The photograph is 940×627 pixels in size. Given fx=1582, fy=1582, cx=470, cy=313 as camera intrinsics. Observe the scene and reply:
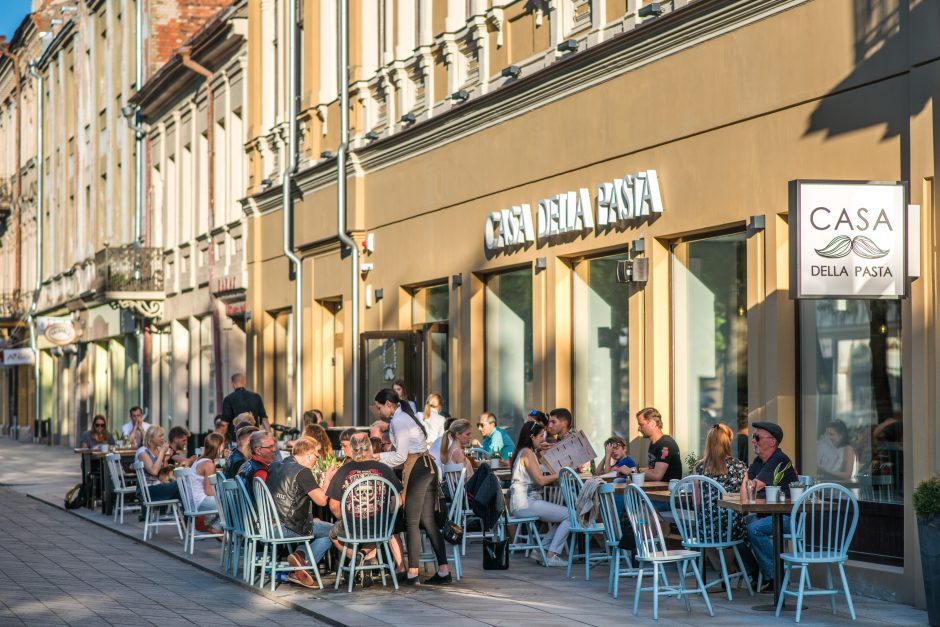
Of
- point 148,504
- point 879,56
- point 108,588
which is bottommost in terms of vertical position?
point 108,588

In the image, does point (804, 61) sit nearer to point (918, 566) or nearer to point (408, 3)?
point (918, 566)

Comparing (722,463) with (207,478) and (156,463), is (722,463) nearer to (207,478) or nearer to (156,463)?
(207,478)

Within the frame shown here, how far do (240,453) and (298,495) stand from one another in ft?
10.3

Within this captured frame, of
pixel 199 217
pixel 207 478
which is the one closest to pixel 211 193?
pixel 199 217

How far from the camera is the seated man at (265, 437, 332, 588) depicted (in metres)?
13.0

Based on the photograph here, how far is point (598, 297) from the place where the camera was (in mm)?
16922

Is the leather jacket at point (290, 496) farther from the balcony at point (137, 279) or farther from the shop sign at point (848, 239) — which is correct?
the balcony at point (137, 279)

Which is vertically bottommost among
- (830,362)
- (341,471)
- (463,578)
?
(463,578)

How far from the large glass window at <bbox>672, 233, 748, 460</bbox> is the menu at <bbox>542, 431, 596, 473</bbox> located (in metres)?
0.97

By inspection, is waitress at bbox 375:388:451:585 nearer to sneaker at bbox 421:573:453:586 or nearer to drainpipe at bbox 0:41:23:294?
sneaker at bbox 421:573:453:586

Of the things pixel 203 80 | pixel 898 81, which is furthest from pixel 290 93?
pixel 898 81

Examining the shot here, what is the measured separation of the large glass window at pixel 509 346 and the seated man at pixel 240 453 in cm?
391

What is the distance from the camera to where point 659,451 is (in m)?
14.0

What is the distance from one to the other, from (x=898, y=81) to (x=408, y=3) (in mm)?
11169
